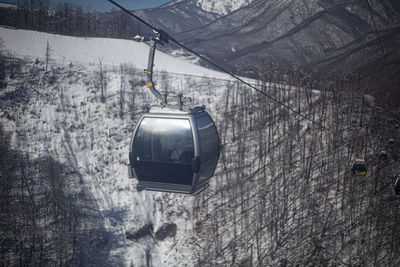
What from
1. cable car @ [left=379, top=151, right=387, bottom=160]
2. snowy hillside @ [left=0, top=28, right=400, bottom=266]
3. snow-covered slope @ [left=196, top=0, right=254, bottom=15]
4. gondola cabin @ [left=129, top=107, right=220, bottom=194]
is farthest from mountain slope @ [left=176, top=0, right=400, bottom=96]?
gondola cabin @ [left=129, top=107, right=220, bottom=194]

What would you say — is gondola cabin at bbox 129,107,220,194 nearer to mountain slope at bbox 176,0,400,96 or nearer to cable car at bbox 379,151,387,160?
cable car at bbox 379,151,387,160

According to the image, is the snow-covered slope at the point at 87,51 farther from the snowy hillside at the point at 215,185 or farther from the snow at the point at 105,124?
the snowy hillside at the point at 215,185

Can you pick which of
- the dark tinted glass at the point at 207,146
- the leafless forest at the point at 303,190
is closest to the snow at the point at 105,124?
the leafless forest at the point at 303,190

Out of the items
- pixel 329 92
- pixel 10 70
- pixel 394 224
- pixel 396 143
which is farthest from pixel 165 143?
pixel 10 70

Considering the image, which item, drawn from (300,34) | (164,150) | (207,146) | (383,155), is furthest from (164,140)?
(300,34)

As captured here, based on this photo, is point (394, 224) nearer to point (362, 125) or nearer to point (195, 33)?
point (362, 125)
